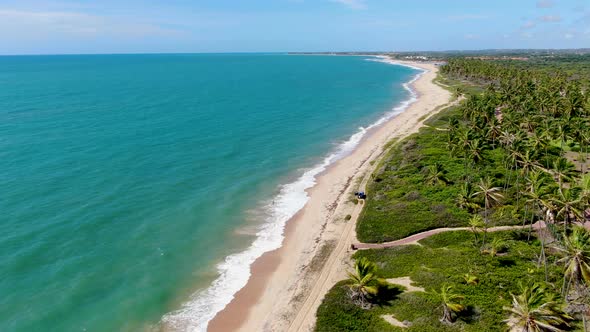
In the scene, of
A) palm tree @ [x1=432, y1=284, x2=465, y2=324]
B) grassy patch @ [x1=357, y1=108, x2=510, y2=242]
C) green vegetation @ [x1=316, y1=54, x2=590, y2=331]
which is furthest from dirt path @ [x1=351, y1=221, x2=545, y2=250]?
palm tree @ [x1=432, y1=284, x2=465, y2=324]

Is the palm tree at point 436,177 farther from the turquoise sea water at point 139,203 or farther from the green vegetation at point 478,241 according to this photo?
the turquoise sea water at point 139,203

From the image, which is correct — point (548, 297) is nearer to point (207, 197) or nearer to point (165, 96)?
point (207, 197)

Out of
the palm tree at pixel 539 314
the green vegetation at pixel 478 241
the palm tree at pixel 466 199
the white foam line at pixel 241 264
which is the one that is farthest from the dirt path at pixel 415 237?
the palm tree at pixel 539 314

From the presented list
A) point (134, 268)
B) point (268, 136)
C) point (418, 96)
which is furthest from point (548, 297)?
point (418, 96)

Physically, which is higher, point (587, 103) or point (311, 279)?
point (587, 103)

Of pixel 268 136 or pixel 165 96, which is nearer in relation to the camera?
pixel 268 136

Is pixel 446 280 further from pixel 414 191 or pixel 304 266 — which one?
pixel 414 191
